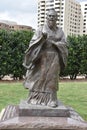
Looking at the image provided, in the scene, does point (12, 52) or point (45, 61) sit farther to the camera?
point (12, 52)

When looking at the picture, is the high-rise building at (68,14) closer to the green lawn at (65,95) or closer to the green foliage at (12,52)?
the green foliage at (12,52)

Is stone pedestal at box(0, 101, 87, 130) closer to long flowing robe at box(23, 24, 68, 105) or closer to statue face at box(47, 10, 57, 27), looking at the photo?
long flowing robe at box(23, 24, 68, 105)

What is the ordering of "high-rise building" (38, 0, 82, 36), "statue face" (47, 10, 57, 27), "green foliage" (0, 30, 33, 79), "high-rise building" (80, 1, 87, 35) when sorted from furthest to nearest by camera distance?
1. "high-rise building" (80, 1, 87, 35)
2. "high-rise building" (38, 0, 82, 36)
3. "green foliage" (0, 30, 33, 79)
4. "statue face" (47, 10, 57, 27)

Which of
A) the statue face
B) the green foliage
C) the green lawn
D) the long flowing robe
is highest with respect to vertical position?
the statue face

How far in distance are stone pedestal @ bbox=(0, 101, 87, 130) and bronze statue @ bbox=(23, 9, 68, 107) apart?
214 millimetres

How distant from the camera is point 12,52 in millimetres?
19359

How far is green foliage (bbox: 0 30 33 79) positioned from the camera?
19156 mm

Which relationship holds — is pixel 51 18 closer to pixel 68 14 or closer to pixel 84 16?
pixel 68 14

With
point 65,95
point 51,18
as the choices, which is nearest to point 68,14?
point 65,95

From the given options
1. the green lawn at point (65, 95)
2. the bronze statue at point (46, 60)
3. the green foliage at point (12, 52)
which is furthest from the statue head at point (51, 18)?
the green foliage at point (12, 52)

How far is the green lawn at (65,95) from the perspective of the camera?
466 inches

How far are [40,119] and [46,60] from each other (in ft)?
3.74

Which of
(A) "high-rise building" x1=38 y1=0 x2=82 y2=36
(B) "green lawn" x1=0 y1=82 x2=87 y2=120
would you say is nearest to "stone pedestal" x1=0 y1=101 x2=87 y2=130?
(B) "green lawn" x1=0 y1=82 x2=87 y2=120

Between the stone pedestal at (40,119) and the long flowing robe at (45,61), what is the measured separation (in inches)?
12.1
